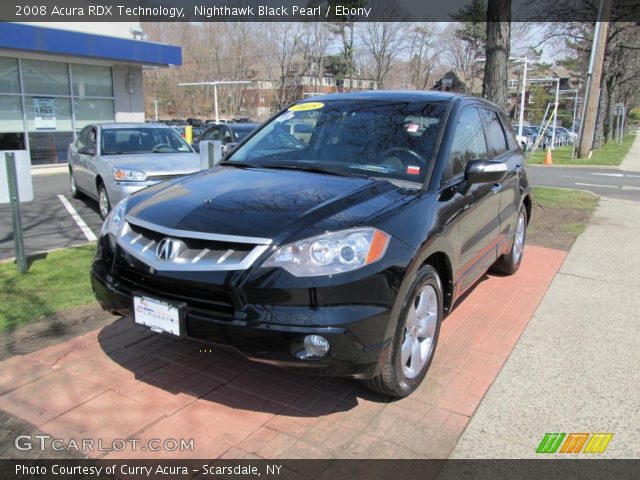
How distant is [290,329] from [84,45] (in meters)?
16.5

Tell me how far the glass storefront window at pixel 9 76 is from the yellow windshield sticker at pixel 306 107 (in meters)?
14.6

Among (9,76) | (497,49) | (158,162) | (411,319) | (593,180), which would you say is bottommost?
(593,180)

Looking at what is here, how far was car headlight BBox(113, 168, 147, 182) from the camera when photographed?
25.6 feet

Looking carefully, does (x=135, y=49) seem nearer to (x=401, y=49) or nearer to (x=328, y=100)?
(x=328, y=100)

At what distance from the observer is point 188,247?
2809 millimetres

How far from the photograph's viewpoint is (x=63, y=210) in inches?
372

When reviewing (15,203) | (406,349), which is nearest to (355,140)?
(406,349)

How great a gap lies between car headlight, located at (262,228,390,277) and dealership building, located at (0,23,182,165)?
1447cm

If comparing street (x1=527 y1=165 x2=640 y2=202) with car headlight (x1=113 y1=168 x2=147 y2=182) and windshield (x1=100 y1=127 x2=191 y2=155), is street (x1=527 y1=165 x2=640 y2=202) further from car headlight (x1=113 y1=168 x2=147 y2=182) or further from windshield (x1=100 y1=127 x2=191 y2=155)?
car headlight (x1=113 y1=168 x2=147 y2=182)

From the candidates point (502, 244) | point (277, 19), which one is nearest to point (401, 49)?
point (277, 19)

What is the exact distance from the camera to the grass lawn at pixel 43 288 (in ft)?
14.3

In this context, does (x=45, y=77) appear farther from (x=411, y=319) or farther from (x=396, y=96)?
(x=411, y=319)

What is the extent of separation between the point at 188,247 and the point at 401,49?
6130 cm

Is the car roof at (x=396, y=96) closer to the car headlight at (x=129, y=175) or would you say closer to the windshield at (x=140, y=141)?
the car headlight at (x=129, y=175)
